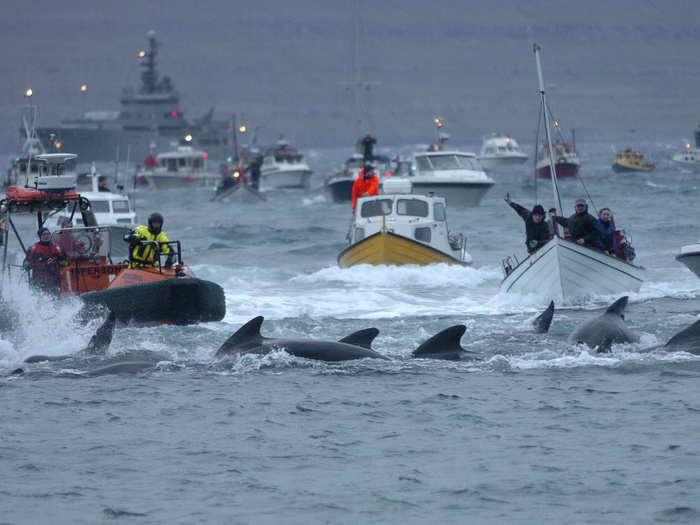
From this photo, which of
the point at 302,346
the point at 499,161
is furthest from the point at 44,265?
the point at 499,161

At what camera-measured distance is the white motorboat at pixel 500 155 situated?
10362 cm

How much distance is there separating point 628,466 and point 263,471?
117 inches

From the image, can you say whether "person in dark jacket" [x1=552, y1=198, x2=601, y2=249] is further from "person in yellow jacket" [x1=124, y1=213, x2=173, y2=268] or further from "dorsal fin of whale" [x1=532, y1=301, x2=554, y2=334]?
"person in yellow jacket" [x1=124, y1=213, x2=173, y2=268]

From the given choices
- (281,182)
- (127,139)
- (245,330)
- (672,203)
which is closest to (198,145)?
(127,139)

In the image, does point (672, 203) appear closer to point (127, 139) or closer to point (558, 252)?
point (558, 252)

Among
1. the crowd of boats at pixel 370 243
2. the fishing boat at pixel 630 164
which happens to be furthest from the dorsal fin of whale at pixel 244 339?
the fishing boat at pixel 630 164

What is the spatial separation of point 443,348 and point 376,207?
12906 millimetres

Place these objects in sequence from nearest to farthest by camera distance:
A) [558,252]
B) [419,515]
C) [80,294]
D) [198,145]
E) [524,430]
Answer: [419,515] < [524,430] < [80,294] < [558,252] < [198,145]

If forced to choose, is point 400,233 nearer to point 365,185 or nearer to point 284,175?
point 365,185

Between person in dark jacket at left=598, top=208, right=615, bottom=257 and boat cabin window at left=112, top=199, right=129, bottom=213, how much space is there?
2006cm

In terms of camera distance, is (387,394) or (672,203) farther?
(672,203)

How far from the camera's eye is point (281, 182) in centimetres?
8638

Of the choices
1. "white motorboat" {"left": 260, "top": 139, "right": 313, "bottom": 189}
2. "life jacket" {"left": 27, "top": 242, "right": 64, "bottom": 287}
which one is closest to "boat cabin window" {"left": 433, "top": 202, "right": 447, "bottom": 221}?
"life jacket" {"left": 27, "top": 242, "right": 64, "bottom": 287}

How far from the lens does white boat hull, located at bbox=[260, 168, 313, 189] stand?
283 feet
